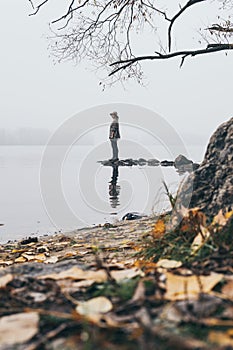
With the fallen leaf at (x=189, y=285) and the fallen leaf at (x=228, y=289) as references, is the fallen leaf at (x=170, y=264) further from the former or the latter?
the fallen leaf at (x=228, y=289)

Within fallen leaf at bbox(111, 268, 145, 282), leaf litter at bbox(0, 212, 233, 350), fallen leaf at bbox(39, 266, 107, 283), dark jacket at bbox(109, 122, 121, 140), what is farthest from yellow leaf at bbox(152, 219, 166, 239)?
dark jacket at bbox(109, 122, 121, 140)

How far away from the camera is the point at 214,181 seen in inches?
117

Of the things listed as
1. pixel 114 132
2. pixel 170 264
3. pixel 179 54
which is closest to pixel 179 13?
pixel 179 54

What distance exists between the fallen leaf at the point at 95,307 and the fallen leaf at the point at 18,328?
148 mm

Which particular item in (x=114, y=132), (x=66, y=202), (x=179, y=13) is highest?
(x=179, y=13)

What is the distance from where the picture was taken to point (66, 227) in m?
8.62

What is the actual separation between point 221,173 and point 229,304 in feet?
5.47

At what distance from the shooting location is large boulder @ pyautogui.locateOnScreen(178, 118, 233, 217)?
2795 mm

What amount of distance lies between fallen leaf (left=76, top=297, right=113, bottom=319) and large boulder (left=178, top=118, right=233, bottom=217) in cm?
145

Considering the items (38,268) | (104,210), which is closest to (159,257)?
(38,268)

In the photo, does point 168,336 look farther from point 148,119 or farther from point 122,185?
point 122,185

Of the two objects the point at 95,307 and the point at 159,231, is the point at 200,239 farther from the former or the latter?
the point at 95,307

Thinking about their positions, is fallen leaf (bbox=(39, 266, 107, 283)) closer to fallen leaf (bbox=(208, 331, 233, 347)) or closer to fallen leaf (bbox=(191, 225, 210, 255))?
fallen leaf (bbox=(191, 225, 210, 255))

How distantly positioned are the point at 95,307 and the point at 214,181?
5.71 ft
